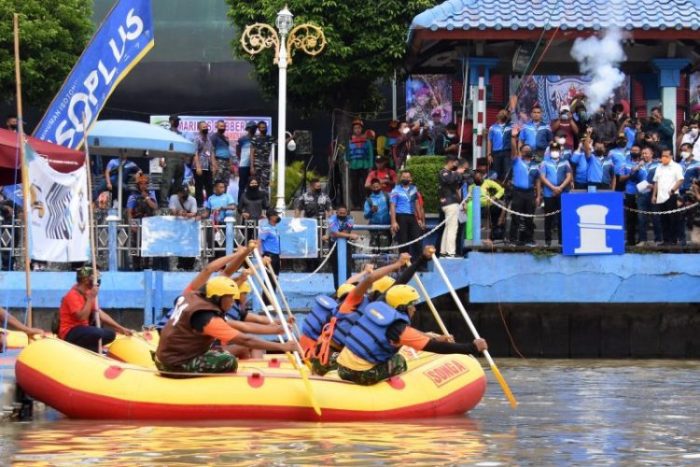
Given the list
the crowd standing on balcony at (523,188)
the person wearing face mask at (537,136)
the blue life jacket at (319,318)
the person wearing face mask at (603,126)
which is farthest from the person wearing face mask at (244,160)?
the blue life jacket at (319,318)

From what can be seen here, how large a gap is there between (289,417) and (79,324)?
11.2ft

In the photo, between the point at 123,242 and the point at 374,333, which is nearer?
the point at 374,333

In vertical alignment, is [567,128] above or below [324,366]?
above

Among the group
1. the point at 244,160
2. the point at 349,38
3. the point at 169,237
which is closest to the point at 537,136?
the point at 244,160

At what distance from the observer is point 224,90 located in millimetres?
40938

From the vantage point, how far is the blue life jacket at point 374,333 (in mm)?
15664

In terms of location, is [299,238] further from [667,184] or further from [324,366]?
[324,366]

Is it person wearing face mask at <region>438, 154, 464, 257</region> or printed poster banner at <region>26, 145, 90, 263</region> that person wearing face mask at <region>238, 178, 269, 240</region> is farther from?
printed poster banner at <region>26, 145, 90, 263</region>

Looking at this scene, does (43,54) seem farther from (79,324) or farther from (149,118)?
(79,324)

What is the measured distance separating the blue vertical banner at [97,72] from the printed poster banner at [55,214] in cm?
143

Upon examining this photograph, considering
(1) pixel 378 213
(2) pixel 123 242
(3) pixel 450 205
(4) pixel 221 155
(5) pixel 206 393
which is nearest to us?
(5) pixel 206 393

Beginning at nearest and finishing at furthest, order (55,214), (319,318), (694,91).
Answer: (55,214) < (319,318) < (694,91)

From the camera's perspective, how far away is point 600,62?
2859cm

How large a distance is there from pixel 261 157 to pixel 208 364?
1304 cm
